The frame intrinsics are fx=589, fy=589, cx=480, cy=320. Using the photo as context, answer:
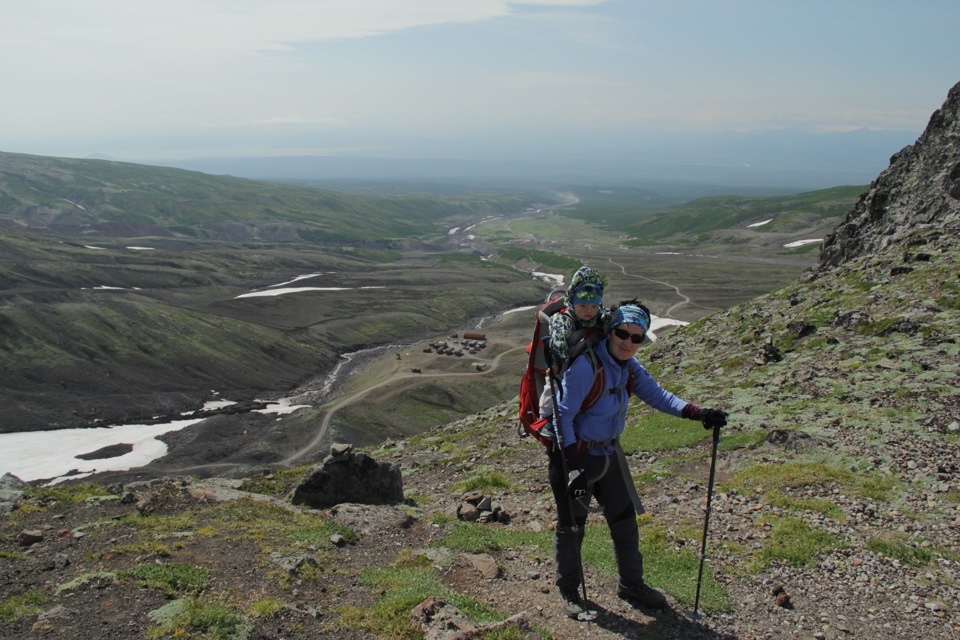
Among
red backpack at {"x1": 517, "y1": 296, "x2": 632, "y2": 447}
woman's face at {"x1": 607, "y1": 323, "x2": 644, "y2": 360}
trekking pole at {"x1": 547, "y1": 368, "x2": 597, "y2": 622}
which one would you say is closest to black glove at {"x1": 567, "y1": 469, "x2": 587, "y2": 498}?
trekking pole at {"x1": 547, "y1": 368, "x2": 597, "y2": 622}

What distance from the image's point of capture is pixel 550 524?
626 inches

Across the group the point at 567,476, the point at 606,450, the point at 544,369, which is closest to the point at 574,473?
the point at 567,476

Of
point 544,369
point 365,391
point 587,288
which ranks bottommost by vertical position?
point 365,391

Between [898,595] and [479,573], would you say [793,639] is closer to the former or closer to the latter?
[898,595]

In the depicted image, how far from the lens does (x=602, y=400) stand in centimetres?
926

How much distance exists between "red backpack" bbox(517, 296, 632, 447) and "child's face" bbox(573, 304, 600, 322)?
0.59 ft

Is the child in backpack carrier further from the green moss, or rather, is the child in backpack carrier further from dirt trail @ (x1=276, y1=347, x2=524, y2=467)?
dirt trail @ (x1=276, y1=347, x2=524, y2=467)

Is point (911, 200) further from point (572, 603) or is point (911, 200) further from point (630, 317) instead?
point (572, 603)

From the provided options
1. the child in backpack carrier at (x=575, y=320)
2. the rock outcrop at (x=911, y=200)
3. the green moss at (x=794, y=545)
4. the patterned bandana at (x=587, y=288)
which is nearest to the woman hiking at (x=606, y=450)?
the child in backpack carrier at (x=575, y=320)

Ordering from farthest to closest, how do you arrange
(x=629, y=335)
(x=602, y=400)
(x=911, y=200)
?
(x=911, y=200) → (x=602, y=400) → (x=629, y=335)

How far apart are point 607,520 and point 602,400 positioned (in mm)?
2200

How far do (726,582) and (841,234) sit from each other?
53.3 meters

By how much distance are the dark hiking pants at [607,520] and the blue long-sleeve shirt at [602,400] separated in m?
0.63

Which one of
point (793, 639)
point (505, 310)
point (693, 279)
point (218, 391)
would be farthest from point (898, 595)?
point (693, 279)
